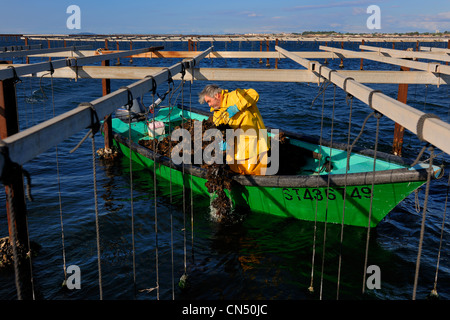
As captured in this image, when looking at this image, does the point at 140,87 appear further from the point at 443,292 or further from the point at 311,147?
the point at 311,147

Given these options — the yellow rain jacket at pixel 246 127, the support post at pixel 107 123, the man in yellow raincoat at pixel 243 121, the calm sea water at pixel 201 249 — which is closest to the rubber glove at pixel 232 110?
the man in yellow raincoat at pixel 243 121

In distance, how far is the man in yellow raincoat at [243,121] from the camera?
270 inches

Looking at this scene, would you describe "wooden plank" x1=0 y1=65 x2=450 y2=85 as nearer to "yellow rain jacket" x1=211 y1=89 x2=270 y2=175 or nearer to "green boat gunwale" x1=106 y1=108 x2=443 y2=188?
"yellow rain jacket" x1=211 y1=89 x2=270 y2=175

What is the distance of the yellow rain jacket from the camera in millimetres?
6914

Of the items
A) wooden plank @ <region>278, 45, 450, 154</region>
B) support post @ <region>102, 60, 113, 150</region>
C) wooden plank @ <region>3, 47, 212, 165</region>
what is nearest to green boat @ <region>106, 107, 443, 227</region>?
wooden plank @ <region>278, 45, 450, 154</region>

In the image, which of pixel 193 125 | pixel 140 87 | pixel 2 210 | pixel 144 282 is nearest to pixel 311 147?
pixel 193 125

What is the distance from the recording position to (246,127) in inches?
285

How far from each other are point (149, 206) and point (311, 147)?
3.90 m

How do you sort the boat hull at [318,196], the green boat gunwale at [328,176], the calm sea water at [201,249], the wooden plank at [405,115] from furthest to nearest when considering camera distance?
Result: the boat hull at [318,196] → the green boat gunwale at [328,176] → the calm sea water at [201,249] → the wooden plank at [405,115]

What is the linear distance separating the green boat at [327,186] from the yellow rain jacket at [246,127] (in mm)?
235

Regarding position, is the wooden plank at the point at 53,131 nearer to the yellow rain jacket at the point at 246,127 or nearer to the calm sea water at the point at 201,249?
the calm sea water at the point at 201,249

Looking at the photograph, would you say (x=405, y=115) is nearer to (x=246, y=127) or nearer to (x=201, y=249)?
(x=246, y=127)

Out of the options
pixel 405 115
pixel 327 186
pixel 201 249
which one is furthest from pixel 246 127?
pixel 405 115

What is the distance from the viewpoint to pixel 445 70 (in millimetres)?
6188
